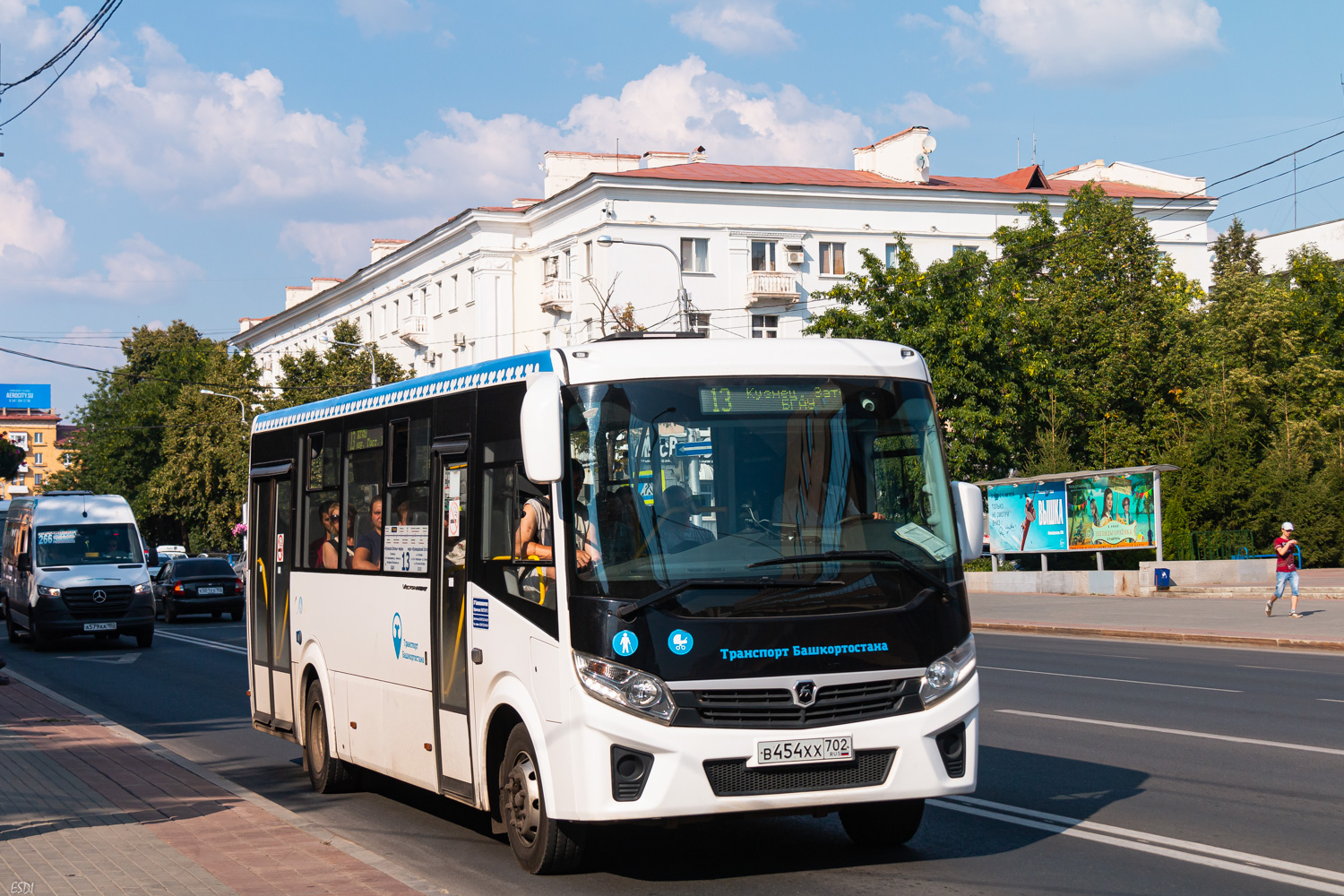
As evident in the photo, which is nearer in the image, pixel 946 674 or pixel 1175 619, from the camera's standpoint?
pixel 946 674

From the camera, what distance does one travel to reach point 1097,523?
33.7 metres

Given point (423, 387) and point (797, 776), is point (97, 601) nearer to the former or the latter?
point (423, 387)

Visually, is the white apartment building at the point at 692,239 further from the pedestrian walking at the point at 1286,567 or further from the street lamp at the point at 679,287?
the pedestrian walking at the point at 1286,567

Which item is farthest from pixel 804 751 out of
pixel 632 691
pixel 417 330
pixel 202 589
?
pixel 417 330

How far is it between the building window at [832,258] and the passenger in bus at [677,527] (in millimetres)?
55782

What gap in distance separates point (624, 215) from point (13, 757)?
48765mm

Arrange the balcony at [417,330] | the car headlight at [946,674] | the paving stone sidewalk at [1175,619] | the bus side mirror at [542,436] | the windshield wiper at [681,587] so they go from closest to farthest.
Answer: the windshield wiper at [681,587] → the bus side mirror at [542,436] → the car headlight at [946,674] → the paving stone sidewalk at [1175,619] → the balcony at [417,330]

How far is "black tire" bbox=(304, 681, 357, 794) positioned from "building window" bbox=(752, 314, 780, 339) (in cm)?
4943

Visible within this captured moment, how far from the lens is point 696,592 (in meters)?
6.72

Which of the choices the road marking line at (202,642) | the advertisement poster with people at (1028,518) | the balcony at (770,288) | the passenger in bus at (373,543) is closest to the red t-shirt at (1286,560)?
the advertisement poster with people at (1028,518)

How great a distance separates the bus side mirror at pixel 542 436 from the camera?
6.80 m

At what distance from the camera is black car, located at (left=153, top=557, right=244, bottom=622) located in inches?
1383

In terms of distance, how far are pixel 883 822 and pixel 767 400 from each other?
235cm

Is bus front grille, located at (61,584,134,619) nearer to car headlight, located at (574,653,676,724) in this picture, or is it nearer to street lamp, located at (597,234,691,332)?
street lamp, located at (597,234,691,332)
